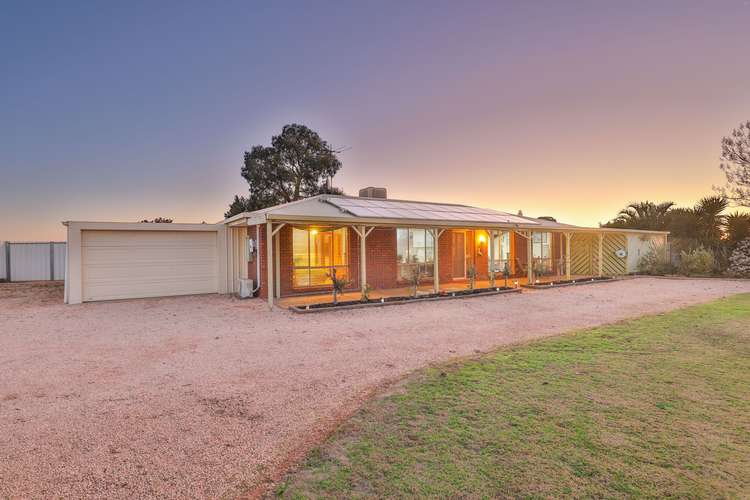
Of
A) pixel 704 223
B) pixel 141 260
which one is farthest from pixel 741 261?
pixel 141 260

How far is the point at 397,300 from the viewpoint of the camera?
10281 mm

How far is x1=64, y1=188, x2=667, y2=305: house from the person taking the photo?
36.1 feet

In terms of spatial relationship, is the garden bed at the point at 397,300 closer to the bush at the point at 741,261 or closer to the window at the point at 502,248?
the window at the point at 502,248

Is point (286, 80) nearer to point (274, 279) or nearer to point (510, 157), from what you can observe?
point (274, 279)

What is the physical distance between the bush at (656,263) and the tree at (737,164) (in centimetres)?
362

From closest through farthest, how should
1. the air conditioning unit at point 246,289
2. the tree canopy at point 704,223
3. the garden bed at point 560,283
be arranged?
the air conditioning unit at point 246,289, the garden bed at point 560,283, the tree canopy at point 704,223

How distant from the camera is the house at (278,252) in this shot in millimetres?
11016

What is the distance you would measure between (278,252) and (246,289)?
71.4 inches

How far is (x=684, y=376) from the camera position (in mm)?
4137

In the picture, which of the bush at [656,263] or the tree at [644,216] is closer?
the bush at [656,263]

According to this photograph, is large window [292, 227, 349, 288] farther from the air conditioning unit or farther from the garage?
the garage

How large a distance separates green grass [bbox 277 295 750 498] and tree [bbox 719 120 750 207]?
16.5 m

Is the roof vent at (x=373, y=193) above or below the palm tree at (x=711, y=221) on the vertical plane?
above

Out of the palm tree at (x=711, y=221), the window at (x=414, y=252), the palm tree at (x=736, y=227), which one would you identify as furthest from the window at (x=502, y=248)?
the palm tree at (x=736, y=227)
